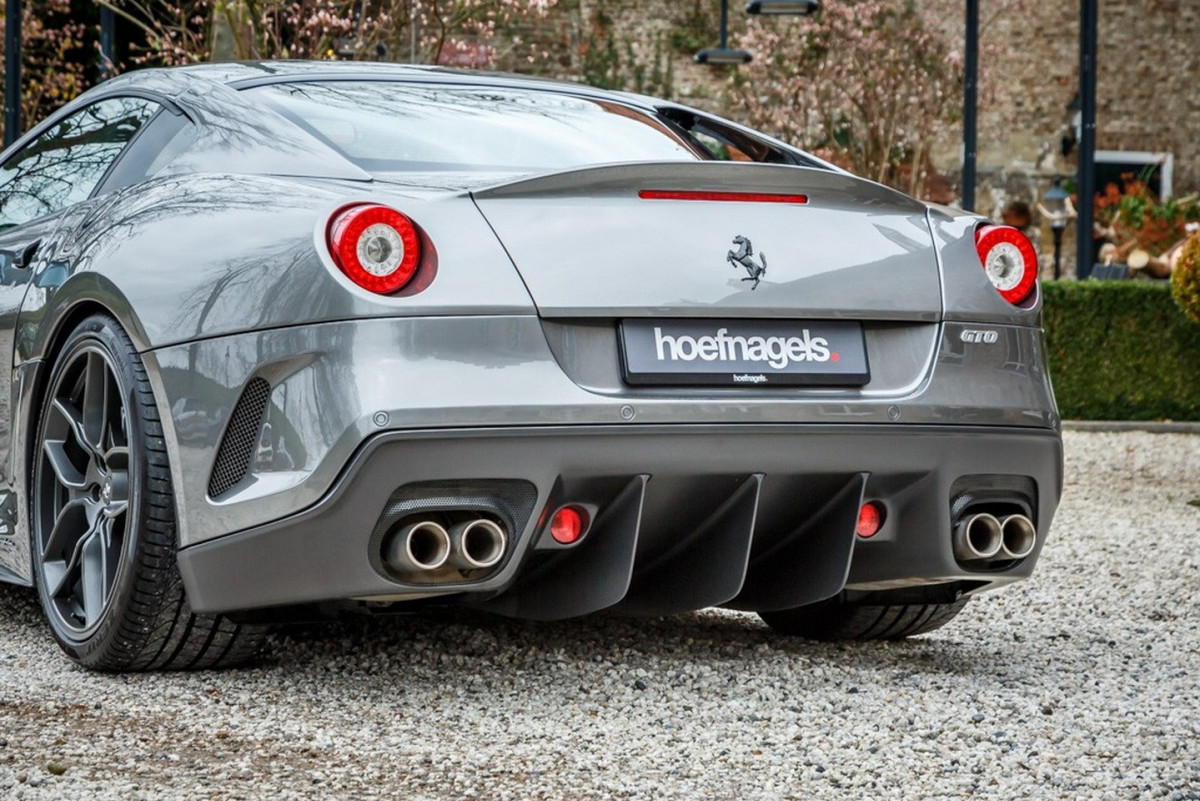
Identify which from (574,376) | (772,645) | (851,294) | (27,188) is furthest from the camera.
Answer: (27,188)

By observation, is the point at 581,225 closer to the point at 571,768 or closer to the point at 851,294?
the point at 851,294

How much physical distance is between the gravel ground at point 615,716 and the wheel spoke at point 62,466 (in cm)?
41

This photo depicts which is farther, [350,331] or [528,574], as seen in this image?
[528,574]

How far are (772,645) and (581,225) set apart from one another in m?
1.43

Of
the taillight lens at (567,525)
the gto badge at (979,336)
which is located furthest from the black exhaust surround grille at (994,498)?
the taillight lens at (567,525)

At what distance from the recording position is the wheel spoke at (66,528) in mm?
3902

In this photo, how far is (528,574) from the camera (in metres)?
3.63

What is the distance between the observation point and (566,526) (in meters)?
3.42

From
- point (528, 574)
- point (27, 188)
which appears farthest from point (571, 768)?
point (27, 188)

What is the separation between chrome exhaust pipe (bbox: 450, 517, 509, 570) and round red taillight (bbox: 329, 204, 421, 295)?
1.51 feet

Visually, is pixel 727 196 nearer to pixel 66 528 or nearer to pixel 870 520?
pixel 870 520

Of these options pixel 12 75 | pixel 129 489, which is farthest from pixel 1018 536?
pixel 12 75

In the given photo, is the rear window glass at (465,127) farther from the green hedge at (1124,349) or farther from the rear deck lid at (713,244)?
the green hedge at (1124,349)

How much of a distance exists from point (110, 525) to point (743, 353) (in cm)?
140
